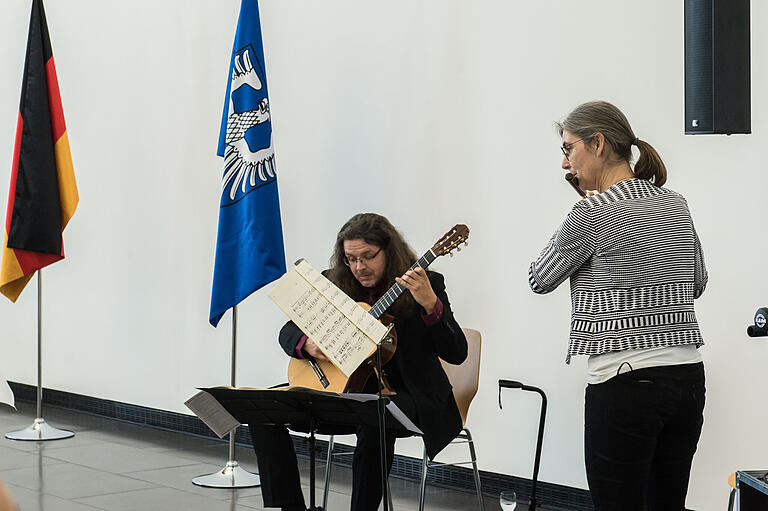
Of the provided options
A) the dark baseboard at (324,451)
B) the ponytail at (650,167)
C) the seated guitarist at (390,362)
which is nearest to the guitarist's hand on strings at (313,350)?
the seated guitarist at (390,362)

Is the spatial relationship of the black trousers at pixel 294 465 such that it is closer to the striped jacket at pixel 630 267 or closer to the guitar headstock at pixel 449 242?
the guitar headstock at pixel 449 242

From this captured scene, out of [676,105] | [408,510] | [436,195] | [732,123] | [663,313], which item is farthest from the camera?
[436,195]

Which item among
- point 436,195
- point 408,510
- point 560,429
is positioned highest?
point 436,195

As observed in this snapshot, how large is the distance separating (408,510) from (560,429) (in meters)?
0.68

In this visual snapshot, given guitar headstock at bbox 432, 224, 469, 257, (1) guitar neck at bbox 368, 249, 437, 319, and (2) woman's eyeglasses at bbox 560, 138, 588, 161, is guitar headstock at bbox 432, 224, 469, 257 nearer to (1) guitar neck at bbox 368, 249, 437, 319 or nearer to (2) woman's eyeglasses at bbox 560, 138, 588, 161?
(1) guitar neck at bbox 368, 249, 437, 319

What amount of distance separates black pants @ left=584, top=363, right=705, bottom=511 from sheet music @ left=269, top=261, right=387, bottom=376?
0.76 m

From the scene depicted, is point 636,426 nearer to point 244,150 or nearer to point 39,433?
point 244,150

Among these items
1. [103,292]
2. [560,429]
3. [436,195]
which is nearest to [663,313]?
[560,429]

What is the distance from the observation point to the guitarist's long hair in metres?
3.67

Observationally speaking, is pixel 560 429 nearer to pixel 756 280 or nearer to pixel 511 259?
pixel 511 259

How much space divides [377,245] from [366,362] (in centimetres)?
45

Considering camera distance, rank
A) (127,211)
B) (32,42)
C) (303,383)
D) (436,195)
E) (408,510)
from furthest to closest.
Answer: (127,211) → (32,42) → (436,195) → (408,510) → (303,383)

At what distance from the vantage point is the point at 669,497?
248cm

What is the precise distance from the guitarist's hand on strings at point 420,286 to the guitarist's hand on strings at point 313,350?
455mm
